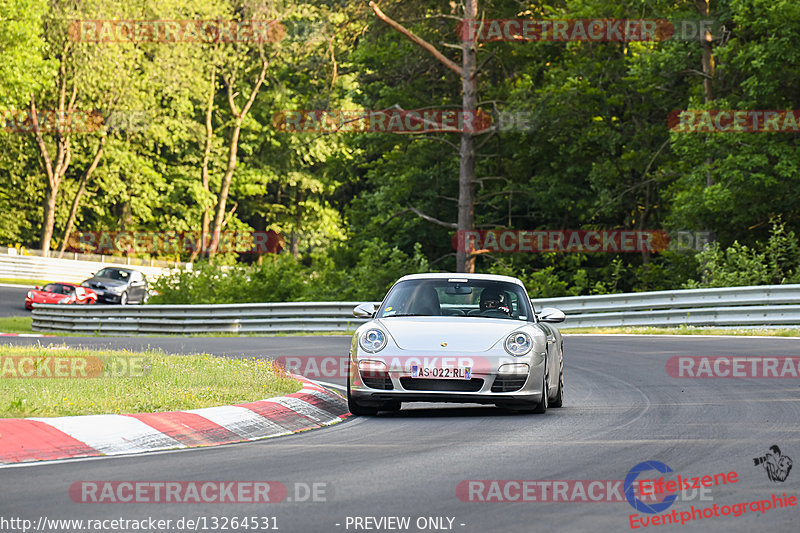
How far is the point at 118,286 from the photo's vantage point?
48.3 meters

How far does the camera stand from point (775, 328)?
22984 mm

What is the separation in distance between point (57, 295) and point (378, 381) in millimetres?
36845

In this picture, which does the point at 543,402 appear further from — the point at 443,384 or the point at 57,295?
the point at 57,295

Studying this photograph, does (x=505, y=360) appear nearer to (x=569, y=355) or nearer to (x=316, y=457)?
(x=316, y=457)

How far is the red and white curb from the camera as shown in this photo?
7984 millimetres

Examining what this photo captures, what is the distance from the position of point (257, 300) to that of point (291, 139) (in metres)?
32.0

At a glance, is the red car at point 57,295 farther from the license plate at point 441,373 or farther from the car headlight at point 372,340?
the license plate at point 441,373

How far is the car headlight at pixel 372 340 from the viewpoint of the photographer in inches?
428

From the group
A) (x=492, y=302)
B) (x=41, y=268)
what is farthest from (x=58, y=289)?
(x=492, y=302)

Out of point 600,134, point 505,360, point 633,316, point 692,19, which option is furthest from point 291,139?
point 505,360

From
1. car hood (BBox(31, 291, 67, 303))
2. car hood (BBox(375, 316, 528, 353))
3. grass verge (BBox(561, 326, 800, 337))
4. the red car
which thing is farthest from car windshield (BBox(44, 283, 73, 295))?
car hood (BBox(375, 316, 528, 353))

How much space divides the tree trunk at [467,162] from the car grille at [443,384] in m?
24.7

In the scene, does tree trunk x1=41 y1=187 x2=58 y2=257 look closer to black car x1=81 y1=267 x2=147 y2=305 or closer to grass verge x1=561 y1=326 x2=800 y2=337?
black car x1=81 y1=267 x2=147 y2=305

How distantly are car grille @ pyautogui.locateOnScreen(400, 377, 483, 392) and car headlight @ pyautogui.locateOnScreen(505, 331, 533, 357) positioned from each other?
0.45m
